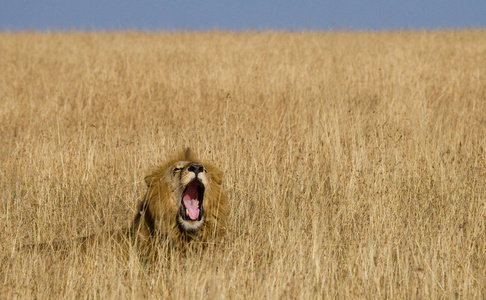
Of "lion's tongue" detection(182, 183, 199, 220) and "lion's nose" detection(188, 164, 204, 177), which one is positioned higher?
"lion's nose" detection(188, 164, 204, 177)

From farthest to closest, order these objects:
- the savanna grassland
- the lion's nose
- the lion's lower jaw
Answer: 1. the lion's lower jaw
2. the lion's nose
3. the savanna grassland

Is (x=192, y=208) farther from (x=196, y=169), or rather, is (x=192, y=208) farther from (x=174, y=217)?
(x=196, y=169)

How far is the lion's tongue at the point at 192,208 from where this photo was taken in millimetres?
4070

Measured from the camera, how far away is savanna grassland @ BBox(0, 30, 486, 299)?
372 centimetres

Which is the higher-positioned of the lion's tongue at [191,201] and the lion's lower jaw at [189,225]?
the lion's tongue at [191,201]

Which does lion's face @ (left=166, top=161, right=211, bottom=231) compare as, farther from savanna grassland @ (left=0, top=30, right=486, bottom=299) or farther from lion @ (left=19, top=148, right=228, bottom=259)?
savanna grassland @ (left=0, top=30, right=486, bottom=299)

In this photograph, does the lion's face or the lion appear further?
the lion

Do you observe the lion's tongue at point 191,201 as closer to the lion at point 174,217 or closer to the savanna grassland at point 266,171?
the lion at point 174,217

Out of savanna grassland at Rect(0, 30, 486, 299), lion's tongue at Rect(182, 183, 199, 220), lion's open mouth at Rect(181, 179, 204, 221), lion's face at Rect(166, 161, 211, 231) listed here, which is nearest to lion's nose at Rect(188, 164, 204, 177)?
lion's face at Rect(166, 161, 211, 231)

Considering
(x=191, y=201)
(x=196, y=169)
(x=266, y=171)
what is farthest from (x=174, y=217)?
(x=266, y=171)

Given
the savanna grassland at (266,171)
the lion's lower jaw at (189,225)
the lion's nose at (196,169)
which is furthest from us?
the lion's lower jaw at (189,225)

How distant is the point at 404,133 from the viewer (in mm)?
7320

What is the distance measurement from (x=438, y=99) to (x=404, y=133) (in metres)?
2.95

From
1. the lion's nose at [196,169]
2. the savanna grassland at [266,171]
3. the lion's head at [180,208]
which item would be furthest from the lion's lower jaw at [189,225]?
the lion's nose at [196,169]
